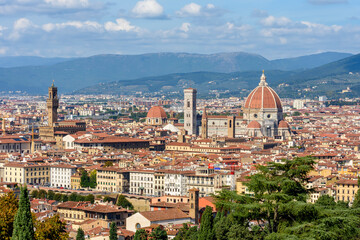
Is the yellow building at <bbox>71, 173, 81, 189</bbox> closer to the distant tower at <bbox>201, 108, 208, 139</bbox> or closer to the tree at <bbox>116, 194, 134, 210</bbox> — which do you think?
the tree at <bbox>116, 194, 134, 210</bbox>

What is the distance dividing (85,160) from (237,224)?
5007cm

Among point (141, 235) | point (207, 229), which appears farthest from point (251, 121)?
point (207, 229)

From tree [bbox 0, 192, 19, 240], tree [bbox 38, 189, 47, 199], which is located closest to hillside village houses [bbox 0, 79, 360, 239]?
tree [bbox 38, 189, 47, 199]

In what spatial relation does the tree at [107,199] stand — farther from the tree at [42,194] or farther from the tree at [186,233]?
the tree at [186,233]

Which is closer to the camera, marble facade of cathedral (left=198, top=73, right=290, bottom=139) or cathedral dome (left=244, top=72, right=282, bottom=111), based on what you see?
marble facade of cathedral (left=198, top=73, right=290, bottom=139)

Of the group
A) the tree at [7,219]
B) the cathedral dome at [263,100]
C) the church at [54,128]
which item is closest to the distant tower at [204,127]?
the cathedral dome at [263,100]

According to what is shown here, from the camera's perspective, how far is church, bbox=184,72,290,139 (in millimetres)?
107838

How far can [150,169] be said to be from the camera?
62844 millimetres

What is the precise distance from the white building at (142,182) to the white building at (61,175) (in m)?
5.98

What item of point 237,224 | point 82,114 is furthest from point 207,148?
point 82,114

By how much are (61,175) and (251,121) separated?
47.7m

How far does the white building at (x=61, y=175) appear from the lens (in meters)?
66.2

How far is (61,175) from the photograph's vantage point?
2625 inches

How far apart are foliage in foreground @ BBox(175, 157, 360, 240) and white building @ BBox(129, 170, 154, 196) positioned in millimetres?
36220
